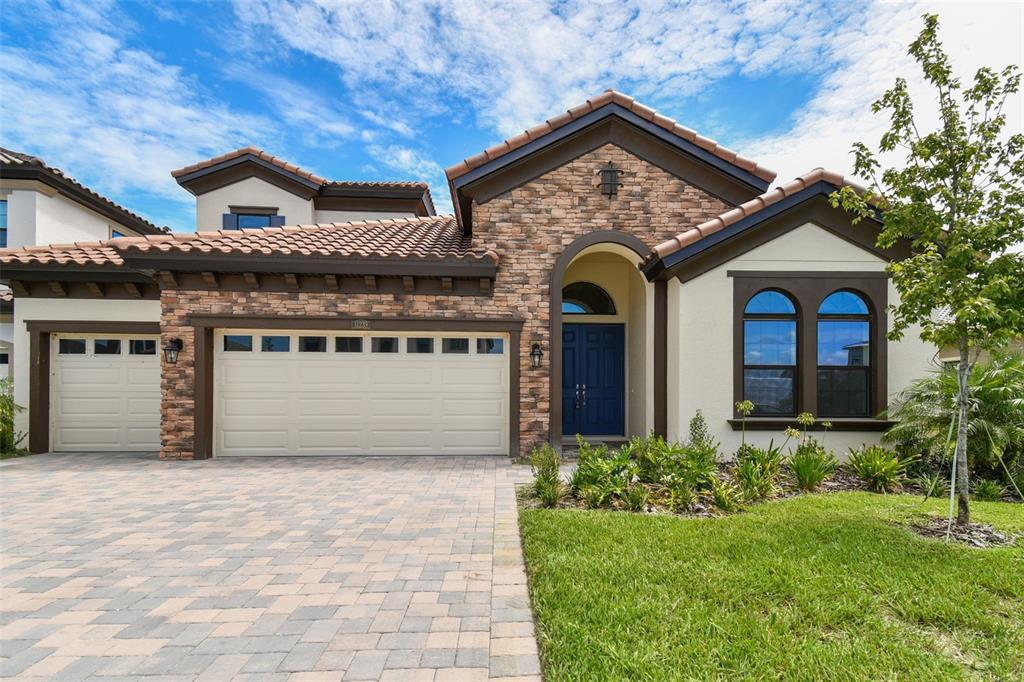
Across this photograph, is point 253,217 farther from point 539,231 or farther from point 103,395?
point 539,231

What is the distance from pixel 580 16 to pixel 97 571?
10.4m

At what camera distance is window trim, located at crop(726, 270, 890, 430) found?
7656 mm

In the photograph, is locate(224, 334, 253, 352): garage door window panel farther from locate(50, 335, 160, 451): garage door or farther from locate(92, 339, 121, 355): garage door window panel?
locate(92, 339, 121, 355): garage door window panel

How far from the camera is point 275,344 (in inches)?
345

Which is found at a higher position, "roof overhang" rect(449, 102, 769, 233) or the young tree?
"roof overhang" rect(449, 102, 769, 233)

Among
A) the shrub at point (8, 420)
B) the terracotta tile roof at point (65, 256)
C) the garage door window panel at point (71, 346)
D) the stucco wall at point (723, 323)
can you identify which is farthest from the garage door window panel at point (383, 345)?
the shrub at point (8, 420)

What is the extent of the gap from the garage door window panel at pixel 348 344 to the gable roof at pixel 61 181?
10.4 metres

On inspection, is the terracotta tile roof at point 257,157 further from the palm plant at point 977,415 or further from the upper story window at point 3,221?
the palm plant at point 977,415

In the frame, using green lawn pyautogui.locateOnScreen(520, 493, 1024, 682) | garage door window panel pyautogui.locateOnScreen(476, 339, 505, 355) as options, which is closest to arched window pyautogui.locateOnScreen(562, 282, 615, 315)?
garage door window panel pyautogui.locateOnScreen(476, 339, 505, 355)

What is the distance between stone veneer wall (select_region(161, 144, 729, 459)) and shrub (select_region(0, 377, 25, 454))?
5.81m

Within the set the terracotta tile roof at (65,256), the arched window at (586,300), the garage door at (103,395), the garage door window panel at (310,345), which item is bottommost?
the garage door at (103,395)

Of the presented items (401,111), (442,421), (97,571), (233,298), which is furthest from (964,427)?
(401,111)

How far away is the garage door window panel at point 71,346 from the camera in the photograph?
9.20 meters

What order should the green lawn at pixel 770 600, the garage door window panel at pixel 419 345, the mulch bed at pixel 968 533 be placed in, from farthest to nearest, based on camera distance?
the garage door window panel at pixel 419 345 < the mulch bed at pixel 968 533 < the green lawn at pixel 770 600
